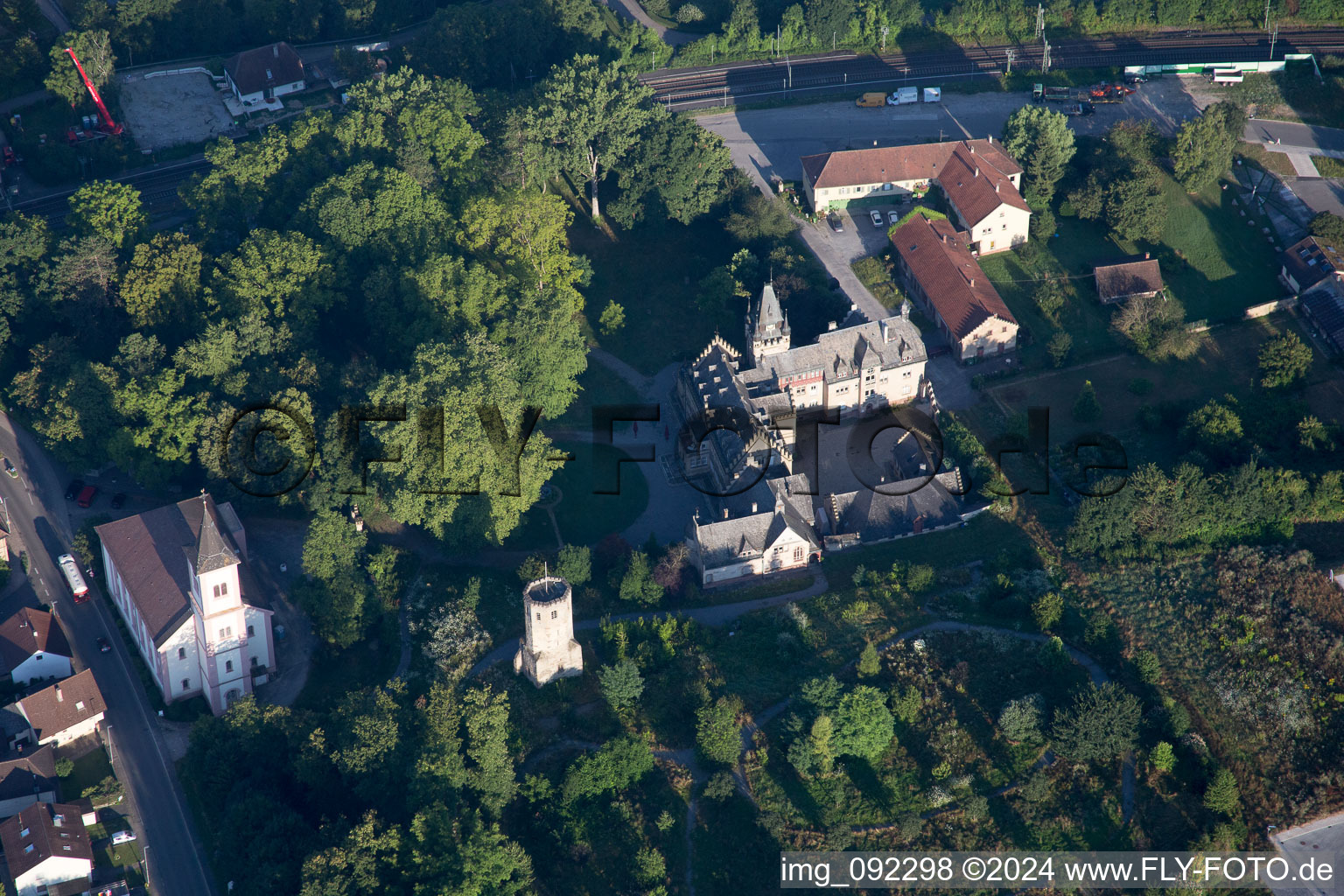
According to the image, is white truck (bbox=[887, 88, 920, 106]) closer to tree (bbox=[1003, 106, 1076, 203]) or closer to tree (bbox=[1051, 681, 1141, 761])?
tree (bbox=[1003, 106, 1076, 203])

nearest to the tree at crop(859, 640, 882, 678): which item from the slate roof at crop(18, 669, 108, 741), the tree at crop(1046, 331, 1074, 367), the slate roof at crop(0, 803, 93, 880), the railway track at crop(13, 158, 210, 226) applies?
the tree at crop(1046, 331, 1074, 367)

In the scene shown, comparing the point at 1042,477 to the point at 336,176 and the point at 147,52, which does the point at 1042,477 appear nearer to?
the point at 336,176

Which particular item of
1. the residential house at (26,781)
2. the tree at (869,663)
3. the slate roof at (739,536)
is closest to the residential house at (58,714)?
the residential house at (26,781)

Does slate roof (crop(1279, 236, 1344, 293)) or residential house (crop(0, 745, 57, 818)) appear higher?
slate roof (crop(1279, 236, 1344, 293))

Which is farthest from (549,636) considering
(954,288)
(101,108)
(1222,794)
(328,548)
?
(101,108)

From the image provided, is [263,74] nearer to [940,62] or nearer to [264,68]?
[264,68]

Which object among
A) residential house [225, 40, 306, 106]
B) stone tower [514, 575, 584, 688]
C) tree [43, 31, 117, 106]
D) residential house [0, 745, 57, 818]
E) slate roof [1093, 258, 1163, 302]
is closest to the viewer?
residential house [0, 745, 57, 818]

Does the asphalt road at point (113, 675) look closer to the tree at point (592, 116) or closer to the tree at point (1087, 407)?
the tree at point (592, 116)
